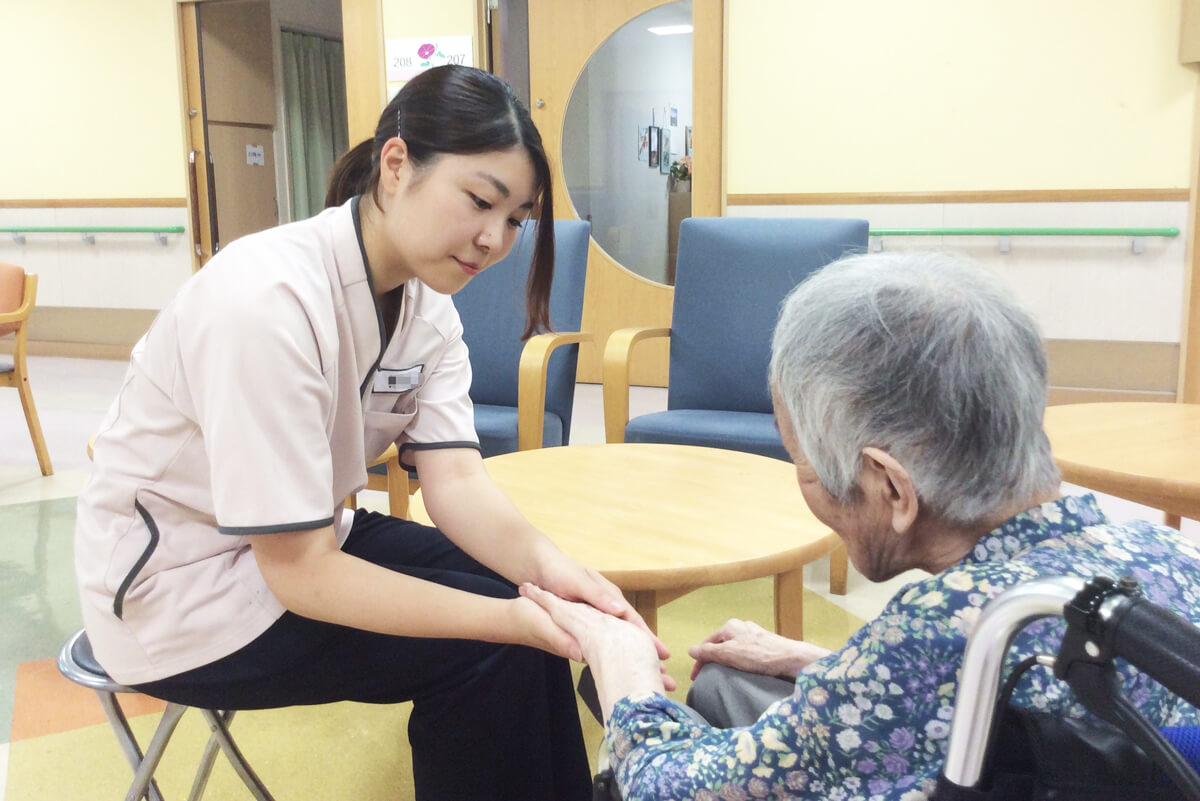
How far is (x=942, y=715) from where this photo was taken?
0.71m

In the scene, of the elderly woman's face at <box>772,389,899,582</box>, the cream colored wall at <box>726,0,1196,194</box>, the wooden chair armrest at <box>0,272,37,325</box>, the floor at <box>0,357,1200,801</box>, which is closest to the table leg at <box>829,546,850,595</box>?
the floor at <box>0,357,1200,801</box>

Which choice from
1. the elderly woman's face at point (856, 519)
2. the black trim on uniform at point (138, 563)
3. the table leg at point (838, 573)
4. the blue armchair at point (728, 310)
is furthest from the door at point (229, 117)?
the elderly woman's face at point (856, 519)

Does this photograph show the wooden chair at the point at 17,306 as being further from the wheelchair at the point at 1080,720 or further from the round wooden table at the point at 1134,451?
the wheelchair at the point at 1080,720

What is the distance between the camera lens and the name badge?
1.35 metres

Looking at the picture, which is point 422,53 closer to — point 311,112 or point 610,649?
point 311,112

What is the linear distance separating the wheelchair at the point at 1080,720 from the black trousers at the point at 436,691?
72 cm

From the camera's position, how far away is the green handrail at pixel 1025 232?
13.6 ft

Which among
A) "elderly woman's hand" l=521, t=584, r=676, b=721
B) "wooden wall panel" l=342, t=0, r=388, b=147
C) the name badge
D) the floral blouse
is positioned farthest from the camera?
"wooden wall panel" l=342, t=0, r=388, b=147

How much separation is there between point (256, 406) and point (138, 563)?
267mm

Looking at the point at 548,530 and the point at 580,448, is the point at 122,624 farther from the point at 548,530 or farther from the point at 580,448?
the point at 580,448

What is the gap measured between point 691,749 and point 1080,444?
4.60 ft

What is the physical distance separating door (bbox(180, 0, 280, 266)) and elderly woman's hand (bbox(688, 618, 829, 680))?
5.67 meters

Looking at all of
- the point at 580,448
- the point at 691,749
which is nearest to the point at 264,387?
the point at 691,749

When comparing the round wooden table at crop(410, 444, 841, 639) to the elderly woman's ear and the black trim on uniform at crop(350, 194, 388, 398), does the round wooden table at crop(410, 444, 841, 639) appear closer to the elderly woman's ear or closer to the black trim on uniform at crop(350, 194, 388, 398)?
the black trim on uniform at crop(350, 194, 388, 398)
